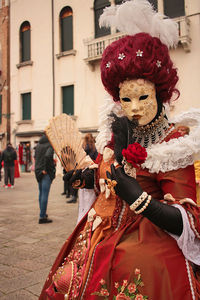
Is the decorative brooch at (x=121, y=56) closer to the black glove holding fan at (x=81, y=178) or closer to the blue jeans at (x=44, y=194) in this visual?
the black glove holding fan at (x=81, y=178)

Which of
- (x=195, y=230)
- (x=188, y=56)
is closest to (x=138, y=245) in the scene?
(x=195, y=230)

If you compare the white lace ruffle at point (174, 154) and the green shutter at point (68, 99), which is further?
the green shutter at point (68, 99)

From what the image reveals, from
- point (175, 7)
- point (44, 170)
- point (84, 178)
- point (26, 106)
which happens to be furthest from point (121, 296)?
point (26, 106)

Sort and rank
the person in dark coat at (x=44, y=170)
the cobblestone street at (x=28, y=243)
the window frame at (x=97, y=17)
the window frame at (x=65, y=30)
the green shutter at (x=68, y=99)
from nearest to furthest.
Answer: the cobblestone street at (x=28, y=243)
the person in dark coat at (x=44, y=170)
the window frame at (x=97, y=17)
the window frame at (x=65, y=30)
the green shutter at (x=68, y=99)

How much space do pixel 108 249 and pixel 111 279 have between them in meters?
0.14

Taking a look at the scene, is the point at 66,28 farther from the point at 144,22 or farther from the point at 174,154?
the point at 174,154

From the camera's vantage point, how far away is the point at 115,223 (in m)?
1.56

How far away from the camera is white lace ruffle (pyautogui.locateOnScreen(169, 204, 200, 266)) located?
1.31 metres

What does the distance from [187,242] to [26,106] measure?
52.8ft

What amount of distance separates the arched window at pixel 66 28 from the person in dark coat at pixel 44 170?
35.1 feet

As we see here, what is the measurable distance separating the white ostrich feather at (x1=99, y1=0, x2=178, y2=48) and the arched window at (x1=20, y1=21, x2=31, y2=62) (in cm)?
1573

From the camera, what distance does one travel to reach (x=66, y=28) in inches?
573

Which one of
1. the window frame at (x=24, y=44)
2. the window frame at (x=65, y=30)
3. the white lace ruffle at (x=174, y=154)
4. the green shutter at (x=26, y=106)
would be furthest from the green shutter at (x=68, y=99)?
the white lace ruffle at (x=174, y=154)

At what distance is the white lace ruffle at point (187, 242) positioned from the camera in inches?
51.7
